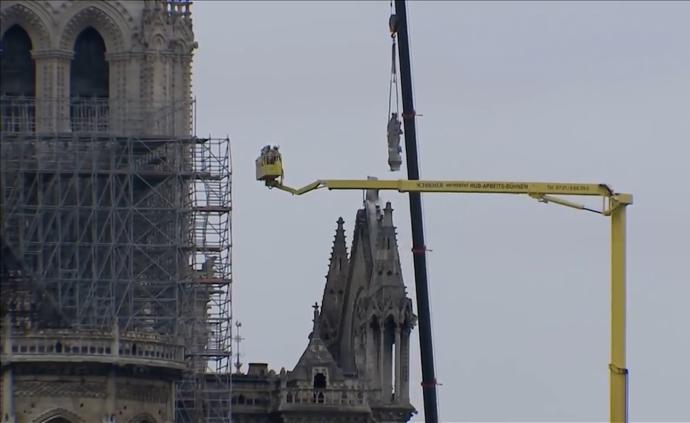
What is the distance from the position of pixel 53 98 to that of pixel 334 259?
21.4 m

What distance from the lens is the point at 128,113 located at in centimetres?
17425

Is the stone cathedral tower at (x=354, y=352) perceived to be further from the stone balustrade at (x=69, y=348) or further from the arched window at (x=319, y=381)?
the stone balustrade at (x=69, y=348)

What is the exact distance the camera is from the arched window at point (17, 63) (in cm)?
17625

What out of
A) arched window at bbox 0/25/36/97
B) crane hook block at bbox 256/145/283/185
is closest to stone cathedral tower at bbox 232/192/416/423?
arched window at bbox 0/25/36/97

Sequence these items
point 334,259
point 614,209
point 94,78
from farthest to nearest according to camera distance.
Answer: point 334,259 < point 94,78 < point 614,209

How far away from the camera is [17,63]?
579 ft

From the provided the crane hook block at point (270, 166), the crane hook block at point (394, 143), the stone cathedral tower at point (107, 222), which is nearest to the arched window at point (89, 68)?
the stone cathedral tower at point (107, 222)

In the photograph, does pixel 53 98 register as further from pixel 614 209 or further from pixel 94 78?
pixel 614 209

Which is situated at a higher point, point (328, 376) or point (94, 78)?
point (94, 78)

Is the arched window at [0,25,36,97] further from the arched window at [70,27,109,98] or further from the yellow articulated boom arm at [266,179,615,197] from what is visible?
the yellow articulated boom arm at [266,179,615,197]

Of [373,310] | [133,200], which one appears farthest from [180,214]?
[373,310]

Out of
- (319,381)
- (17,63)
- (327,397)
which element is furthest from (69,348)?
(319,381)

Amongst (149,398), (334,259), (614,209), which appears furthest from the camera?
(334,259)

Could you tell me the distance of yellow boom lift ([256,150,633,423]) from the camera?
146m
